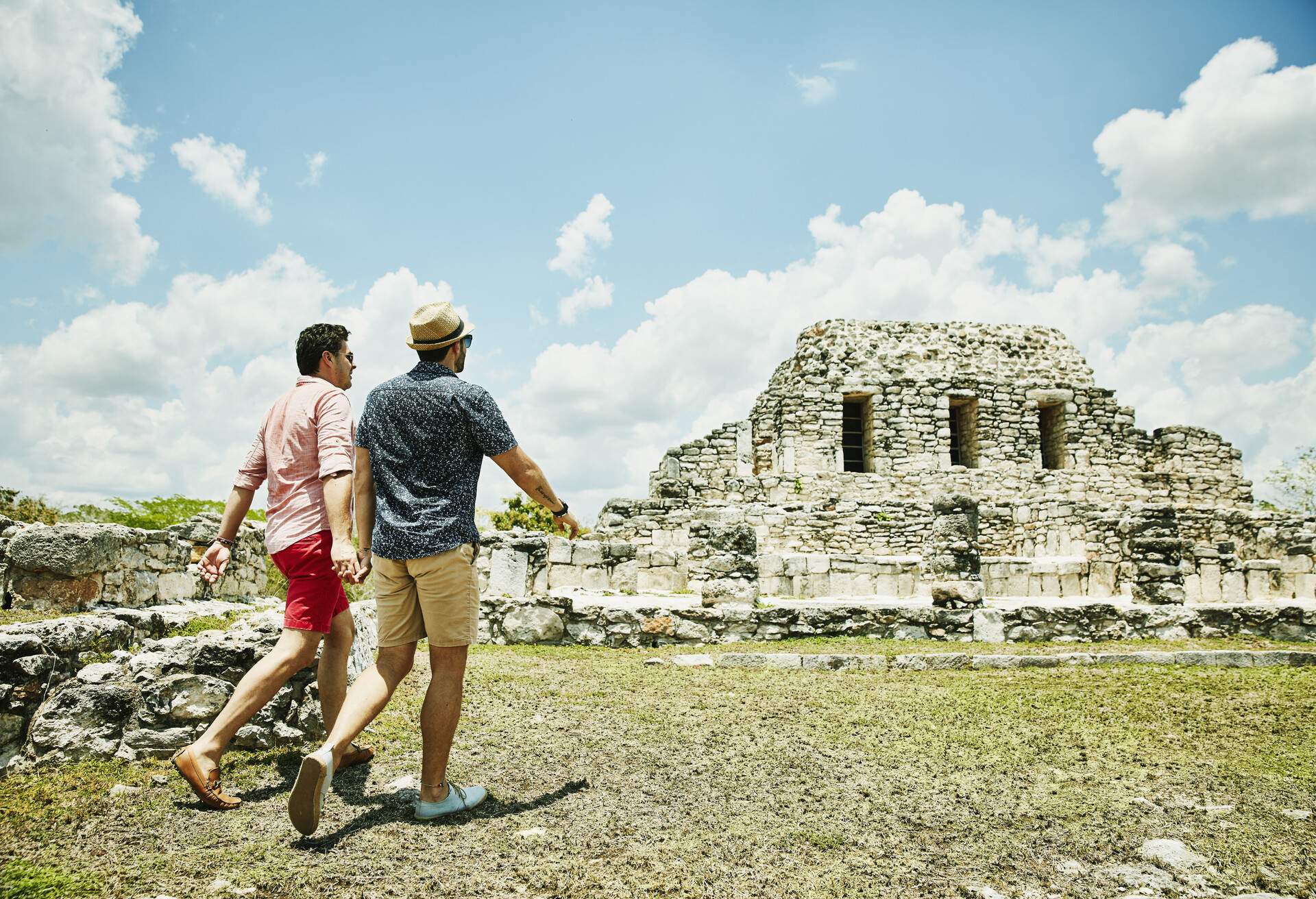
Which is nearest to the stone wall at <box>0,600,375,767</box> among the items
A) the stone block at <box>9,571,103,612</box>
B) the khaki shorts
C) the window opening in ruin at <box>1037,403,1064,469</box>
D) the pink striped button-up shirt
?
the pink striped button-up shirt

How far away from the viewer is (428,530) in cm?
273

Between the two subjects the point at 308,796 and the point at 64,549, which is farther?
the point at 64,549

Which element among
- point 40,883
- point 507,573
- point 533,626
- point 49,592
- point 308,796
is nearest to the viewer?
point 40,883

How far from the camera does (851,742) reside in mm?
3865

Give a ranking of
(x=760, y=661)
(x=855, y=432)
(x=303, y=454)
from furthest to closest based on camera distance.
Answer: (x=855, y=432)
(x=760, y=661)
(x=303, y=454)

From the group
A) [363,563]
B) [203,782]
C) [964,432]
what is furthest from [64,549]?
[964,432]

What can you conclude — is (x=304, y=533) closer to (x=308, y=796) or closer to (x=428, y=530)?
(x=428, y=530)

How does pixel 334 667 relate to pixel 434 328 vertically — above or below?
below

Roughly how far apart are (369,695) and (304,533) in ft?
2.33

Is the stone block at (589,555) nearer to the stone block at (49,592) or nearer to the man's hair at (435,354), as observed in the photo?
the stone block at (49,592)

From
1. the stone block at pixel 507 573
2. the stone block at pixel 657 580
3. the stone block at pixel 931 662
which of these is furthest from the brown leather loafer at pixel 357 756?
the stone block at pixel 657 580

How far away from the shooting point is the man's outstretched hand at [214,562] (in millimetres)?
3172

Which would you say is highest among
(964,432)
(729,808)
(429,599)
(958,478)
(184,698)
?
(964,432)

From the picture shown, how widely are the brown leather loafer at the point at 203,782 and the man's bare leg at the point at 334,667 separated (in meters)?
0.48
